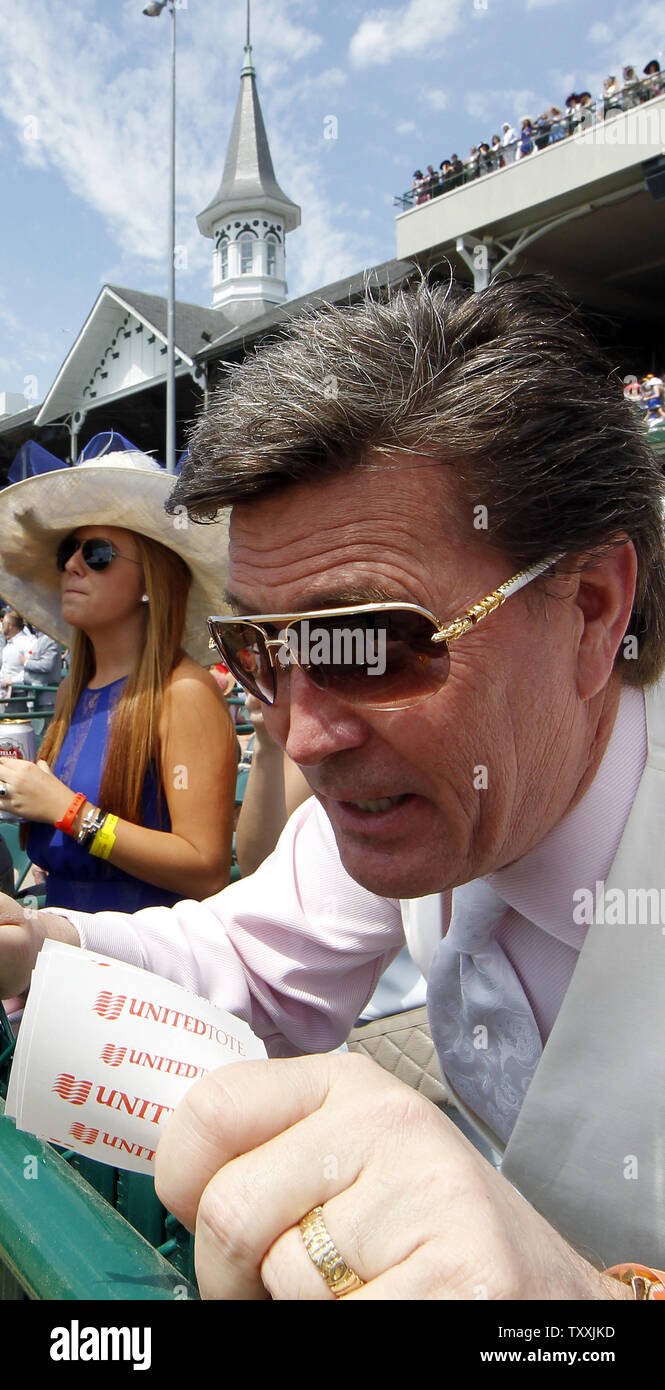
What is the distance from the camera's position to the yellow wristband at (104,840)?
2.18 meters

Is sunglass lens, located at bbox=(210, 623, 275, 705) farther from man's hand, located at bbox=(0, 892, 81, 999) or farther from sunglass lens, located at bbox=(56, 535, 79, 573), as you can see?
sunglass lens, located at bbox=(56, 535, 79, 573)

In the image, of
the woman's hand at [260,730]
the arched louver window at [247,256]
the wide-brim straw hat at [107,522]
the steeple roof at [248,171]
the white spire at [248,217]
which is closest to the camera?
the wide-brim straw hat at [107,522]

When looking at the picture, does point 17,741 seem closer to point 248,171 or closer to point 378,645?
point 378,645

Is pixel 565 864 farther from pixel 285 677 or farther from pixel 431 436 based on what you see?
pixel 431 436

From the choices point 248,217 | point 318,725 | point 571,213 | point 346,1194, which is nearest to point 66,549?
point 318,725

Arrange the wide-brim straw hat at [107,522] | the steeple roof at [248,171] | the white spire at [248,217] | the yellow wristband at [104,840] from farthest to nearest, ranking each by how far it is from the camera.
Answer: the steeple roof at [248,171]
the white spire at [248,217]
the wide-brim straw hat at [107,522]
the yellow wristband at [104,840]

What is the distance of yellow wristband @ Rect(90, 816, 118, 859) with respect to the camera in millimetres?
2182

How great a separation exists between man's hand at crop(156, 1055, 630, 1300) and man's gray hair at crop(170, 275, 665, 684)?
1.97 ft

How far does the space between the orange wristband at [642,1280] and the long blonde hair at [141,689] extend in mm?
1794

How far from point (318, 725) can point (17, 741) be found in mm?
1855

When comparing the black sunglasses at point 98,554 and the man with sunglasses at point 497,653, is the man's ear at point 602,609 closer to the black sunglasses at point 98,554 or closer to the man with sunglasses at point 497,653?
the man with sunglasses at point 497,653

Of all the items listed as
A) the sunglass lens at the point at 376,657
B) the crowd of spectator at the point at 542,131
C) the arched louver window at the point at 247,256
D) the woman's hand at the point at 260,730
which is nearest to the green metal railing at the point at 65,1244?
Answer: the sunglass lens at the point at 376,657

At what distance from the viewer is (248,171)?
48.2 metres

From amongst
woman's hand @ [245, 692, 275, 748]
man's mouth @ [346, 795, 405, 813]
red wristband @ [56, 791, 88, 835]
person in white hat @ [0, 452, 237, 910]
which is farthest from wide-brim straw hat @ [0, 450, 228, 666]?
man's mouth @ [346, 795, 405, 813]
